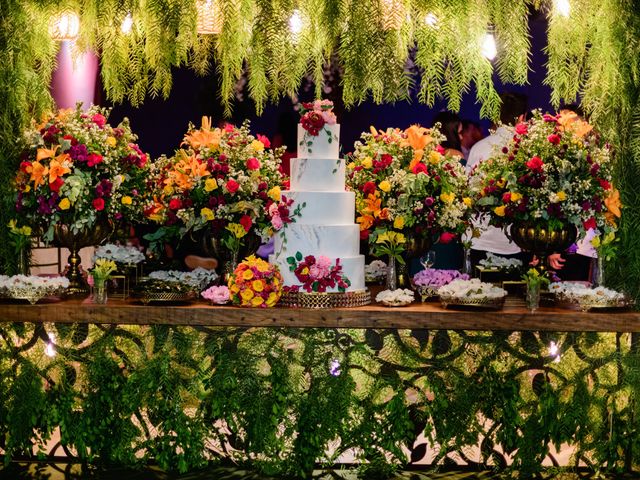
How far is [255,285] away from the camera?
3.47m

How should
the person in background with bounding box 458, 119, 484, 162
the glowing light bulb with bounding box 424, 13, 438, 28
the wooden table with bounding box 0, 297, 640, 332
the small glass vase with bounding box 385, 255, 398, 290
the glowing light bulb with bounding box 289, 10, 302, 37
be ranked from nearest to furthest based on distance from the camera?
1. the glowing light bulb with bounding box 424, 13, 438, 28
2. the glowing light bulb with bounding box 289, 10, 302, 37
3. the wooden table with bounding box 0, 297, 640, 332
4. the small glass vase with bounding box 385, 255, 398, 290
5. the person in background with bounding box 458, 119, 484, 162

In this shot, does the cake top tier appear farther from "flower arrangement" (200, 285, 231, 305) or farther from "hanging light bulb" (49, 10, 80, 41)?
"hanging light bulb" (49, 10, 80, 41)

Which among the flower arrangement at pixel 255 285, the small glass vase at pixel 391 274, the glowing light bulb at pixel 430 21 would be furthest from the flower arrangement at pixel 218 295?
the glowing light bulb at pixel 430 21

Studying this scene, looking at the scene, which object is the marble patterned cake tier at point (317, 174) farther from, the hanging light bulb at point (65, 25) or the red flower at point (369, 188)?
the hanging light bulb at point (65, 25)

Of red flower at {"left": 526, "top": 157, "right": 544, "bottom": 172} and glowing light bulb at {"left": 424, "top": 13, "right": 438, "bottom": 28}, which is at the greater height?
glowing light bulb at {"left": 424, "top": 13, "right": 438, "bottom": 28}

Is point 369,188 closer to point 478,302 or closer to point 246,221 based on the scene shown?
point 246,221

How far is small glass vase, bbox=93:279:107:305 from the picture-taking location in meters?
3.59

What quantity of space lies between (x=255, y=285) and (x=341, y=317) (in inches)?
15.2

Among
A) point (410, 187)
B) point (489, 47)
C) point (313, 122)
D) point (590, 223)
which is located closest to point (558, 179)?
point (590, 223)

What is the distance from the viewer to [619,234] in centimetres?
366

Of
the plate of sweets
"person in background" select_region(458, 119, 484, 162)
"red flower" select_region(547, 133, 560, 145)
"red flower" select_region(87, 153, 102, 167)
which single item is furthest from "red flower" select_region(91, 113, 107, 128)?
"person in background" select_region(458, 119, 484, 162)

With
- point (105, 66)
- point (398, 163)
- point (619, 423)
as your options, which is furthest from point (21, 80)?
point (619, 423)

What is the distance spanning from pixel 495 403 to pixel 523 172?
103 cm

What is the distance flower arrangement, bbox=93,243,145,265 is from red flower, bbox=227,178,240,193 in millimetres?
620
